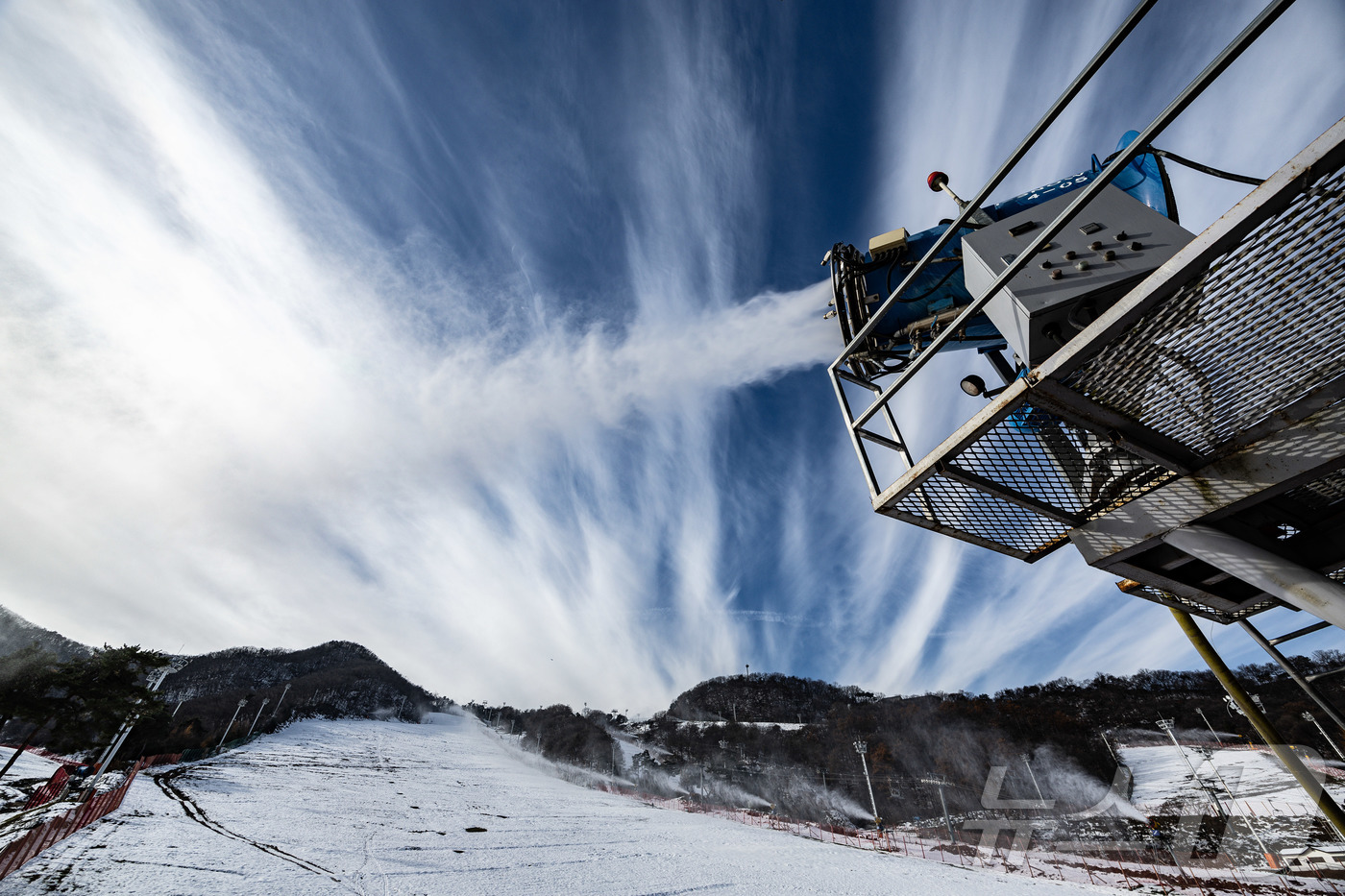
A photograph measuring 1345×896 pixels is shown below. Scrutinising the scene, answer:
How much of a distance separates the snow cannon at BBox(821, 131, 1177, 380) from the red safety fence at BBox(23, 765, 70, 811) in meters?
28.5

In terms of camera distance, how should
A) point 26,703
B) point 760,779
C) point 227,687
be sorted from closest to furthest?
1. point 26,703
2. point 760,779
3. point 227,687

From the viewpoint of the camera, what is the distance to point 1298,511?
350 centimetres

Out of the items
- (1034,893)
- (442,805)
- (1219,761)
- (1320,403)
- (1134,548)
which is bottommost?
(1034,893)

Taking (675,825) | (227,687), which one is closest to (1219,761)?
(675,825)

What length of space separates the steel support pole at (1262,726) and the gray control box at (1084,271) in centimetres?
330

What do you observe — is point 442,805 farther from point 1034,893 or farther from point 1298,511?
point 1298,511

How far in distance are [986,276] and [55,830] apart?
2264 centimetres

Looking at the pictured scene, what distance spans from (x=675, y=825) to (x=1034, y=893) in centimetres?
1823

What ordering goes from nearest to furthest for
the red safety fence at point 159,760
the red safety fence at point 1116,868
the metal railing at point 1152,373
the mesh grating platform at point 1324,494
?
the metal railing at point 1152,373 < the mesh grating platform at point 1324,494 < the red safety fence at point 1116,868 < the red safety fence at point 159,760

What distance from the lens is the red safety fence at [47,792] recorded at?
1698cm

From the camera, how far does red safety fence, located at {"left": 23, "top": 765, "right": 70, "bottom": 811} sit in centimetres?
1698

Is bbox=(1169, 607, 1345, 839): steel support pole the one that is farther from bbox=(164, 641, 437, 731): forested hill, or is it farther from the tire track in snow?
bbox=(164, 641, 437, 731): forested hill

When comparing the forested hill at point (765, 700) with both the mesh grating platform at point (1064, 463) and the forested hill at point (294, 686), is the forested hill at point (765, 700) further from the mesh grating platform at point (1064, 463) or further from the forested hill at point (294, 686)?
the mesh grating platform at point (1064, 463)

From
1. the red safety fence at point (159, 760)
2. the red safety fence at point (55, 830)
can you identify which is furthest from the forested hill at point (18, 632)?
the red safety fence at point (55, 830)
